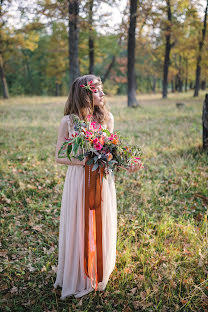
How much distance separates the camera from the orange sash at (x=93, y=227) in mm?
2324

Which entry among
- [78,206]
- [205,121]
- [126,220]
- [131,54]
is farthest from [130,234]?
[131,54]

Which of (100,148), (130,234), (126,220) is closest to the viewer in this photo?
(100,148)

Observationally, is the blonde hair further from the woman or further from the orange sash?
the orange sash

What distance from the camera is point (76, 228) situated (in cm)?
Result: 257

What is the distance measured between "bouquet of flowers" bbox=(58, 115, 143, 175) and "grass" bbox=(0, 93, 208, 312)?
173cm

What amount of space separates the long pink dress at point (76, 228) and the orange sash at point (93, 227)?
0.07 meters

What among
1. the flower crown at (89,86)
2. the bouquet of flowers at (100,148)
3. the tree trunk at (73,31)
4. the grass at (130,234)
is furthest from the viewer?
the tree trunk at (73,31)

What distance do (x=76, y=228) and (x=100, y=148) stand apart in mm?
1090

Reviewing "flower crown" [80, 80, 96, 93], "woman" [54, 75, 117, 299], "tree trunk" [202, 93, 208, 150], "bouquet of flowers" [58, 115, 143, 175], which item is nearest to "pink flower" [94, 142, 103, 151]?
"bouquet of flowers" [58, 115, 143, 175]

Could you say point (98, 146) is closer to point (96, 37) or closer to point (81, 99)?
point (81, 99)

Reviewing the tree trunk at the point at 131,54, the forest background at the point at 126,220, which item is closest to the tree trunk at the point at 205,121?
Result: the forest background at the point at 126,220

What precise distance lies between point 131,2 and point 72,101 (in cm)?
1431

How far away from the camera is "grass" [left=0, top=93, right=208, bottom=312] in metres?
2.79

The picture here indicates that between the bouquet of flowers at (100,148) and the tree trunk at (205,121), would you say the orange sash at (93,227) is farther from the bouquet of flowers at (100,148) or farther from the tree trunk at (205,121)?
the tree trunk at (205,121)
